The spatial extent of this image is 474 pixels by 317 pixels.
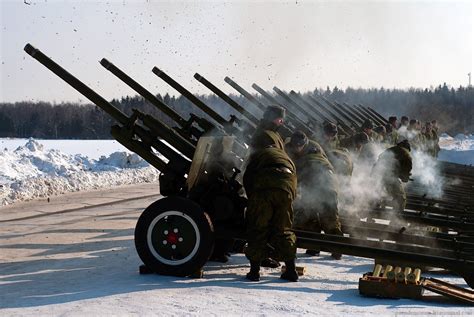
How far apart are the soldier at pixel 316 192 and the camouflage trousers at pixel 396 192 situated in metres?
2.68

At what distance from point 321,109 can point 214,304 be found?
14.4 metres

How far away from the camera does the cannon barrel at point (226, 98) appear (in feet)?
42.2

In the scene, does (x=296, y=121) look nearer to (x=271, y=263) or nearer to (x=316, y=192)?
(x=316, y=192)

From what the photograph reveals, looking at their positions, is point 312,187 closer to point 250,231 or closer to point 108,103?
point 250,231

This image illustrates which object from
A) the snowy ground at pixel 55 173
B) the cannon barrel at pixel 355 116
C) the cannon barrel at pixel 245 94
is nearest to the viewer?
the cannon barrel at pixel 245 94

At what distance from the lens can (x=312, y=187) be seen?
32.1ft

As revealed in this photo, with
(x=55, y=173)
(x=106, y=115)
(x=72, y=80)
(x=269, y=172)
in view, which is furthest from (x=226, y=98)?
(x=106, y=115)

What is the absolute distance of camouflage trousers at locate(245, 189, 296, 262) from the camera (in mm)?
7707

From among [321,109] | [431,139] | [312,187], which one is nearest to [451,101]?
[431,139]

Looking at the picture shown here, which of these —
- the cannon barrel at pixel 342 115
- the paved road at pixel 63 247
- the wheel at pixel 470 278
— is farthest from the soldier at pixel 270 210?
the cannon barrel at pixel 342 115

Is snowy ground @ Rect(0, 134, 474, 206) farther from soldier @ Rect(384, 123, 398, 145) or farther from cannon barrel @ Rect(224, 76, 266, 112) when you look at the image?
soldier @ Rect(384, 123, 398, 145)

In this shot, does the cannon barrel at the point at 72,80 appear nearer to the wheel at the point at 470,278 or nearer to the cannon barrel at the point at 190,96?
→ the cannon barrel at the point at 190,96

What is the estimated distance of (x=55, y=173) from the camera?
22.8 meters

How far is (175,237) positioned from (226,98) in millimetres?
6530
